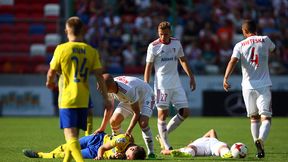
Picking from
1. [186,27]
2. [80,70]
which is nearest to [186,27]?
[186,27]

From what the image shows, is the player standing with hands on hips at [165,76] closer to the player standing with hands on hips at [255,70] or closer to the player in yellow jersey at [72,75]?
the player standing with hands on hips at [255,70]

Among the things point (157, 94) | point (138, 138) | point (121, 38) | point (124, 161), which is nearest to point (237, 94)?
point (121, 38)

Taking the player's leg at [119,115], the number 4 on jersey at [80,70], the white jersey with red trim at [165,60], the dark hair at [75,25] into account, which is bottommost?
the player's leg at [119,115]

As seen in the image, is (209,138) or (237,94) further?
(237,94)

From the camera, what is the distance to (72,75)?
10.2 meters

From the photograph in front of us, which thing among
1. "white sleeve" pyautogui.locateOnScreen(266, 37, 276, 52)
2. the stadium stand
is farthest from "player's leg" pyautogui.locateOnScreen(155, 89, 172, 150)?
the stadium stand

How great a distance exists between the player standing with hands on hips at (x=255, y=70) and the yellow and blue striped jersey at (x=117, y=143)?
2231 millimetres

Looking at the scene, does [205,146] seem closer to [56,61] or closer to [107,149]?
[107,149]

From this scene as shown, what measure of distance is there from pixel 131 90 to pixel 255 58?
2.28 metres

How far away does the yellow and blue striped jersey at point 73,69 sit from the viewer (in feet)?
33.3

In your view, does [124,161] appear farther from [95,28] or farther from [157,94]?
[95,28]

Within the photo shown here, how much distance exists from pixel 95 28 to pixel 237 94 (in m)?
5.93

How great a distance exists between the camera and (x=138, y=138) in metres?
17.9

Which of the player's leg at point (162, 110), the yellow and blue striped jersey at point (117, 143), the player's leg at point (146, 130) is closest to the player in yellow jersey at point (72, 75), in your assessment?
the yellow and blue striped jersey at point (117, 143)
